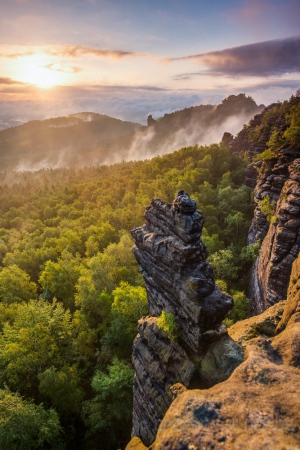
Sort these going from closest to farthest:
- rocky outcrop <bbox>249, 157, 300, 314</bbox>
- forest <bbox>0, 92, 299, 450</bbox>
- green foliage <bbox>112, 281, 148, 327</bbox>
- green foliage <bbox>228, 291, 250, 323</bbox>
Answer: rocky outcrop <bbox>249, 157, 300, 314</bbox>, forest <bbox>0, 92, 299, 450</bbox>, green foliage <bbox>112, 281, 148, 327</bbox>, green foliage <bbox>228, 291, 250, 323</bbox>

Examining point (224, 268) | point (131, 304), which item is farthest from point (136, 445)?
point (224, 268)

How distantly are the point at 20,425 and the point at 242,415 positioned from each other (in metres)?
27.1

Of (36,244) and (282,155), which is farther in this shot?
(36,244)

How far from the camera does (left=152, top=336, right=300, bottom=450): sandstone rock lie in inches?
444

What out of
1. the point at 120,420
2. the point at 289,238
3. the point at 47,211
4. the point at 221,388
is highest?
the point at 289,238

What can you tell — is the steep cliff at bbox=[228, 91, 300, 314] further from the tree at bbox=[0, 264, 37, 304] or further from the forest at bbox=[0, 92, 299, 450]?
the tree at bbox=[0, 264, 37, 304]

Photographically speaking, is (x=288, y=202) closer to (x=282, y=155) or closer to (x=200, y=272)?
(x=282, y=155)

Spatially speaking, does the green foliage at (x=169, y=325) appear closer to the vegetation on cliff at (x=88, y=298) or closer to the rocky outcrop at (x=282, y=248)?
the vegetation on cliff at (x=88, y=298)

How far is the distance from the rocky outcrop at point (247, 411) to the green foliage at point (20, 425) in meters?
22.1

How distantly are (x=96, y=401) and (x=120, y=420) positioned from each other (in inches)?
170

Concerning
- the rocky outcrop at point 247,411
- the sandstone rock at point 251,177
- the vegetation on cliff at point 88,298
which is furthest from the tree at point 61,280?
the sandstone rock at point 251,177

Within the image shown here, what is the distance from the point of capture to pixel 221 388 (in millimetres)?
14750

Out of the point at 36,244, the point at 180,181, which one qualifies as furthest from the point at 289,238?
the point at 36,244

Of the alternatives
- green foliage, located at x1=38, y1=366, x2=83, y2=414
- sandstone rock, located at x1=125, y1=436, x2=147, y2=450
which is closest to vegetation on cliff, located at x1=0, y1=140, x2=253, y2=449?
green foliage, located at x1=38, y1=366, x2=83, y2=414
